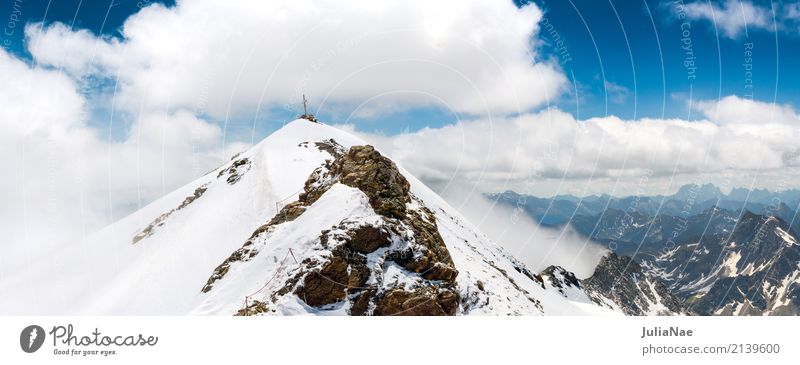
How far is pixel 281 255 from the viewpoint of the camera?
27625mm

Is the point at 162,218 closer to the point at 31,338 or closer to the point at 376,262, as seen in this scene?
the point at 376,262

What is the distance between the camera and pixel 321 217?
29516 mm

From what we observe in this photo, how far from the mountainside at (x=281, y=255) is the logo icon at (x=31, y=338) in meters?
11.3

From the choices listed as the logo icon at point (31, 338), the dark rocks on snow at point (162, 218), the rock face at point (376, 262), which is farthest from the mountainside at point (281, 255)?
the logo icon at point (31, 338)

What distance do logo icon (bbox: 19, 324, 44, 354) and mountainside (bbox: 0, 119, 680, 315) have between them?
443 inches

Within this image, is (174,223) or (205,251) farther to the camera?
(174,223)

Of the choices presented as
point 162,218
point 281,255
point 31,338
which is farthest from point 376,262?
point 162,218

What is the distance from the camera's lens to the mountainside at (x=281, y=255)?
86.4 feet

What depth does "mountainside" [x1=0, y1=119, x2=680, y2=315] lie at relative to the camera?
26.3 meters

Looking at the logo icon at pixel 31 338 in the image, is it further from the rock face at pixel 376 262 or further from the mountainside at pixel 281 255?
the mountainside at pixel 281 255

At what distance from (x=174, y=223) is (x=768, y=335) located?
2343 inches

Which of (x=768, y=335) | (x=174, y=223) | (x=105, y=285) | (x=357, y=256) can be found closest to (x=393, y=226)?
(x=357, y=256)

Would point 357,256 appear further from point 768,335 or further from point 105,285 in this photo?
point 105,285

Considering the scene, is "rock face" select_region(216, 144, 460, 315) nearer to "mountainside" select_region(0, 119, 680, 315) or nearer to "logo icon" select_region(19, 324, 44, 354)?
"mountainside" select_region(0, 119, 680, 315)
